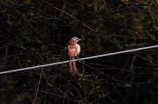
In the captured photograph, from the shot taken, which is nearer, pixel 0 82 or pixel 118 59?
pixel 0 82

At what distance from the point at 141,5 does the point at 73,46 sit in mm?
1467

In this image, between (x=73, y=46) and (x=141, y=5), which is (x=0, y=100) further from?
(x=141, y=5)

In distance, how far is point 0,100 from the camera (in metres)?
6.48

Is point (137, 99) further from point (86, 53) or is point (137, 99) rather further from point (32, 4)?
point (32, 4)

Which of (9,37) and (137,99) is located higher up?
(9,37)

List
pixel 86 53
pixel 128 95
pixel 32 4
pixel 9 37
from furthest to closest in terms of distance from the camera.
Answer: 1. pixel 128 95
2. pixel 86 53
3. pixel 9 37
4. pixel 32 4

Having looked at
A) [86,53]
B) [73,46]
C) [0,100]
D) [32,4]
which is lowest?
[0,100]

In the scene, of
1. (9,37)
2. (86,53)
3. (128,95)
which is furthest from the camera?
(128,95)

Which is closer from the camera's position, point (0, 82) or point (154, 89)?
point (0, 82)

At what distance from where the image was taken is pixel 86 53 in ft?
29.8

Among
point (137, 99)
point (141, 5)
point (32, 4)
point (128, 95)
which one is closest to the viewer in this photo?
point (141, 5)

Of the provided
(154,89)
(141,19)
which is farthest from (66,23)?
(154,89)

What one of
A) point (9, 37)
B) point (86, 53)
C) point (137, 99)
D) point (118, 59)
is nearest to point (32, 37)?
point (9, 37)

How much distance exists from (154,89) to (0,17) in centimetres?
681
